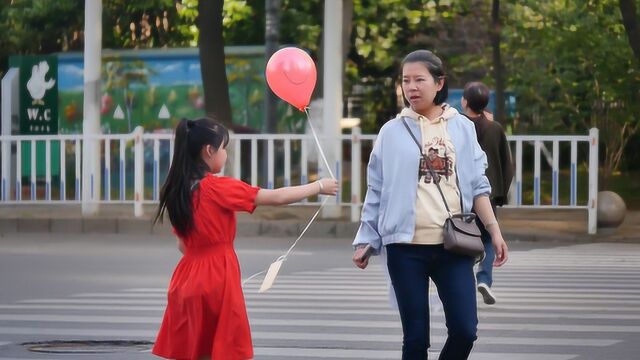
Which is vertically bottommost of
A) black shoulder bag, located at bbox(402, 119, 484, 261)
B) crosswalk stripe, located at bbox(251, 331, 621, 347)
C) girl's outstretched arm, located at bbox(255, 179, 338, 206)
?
crosswalk stripe, located at bbox(251, 331, 621, 347)

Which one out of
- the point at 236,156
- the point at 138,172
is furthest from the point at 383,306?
the point at 138,172

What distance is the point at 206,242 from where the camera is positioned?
6820 millimetres

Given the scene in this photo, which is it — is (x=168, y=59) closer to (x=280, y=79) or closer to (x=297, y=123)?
(x=297, y=123)

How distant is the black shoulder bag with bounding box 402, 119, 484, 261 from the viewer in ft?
22.2

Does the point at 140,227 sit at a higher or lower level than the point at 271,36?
lower

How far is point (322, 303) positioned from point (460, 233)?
5.99m

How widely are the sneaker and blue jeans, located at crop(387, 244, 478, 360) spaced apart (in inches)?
204

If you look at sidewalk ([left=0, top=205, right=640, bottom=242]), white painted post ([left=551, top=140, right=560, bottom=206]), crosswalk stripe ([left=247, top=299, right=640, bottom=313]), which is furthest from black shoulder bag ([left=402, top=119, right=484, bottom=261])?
Result: sidewalk ([left=0, top=205, right=640, bottom=242])

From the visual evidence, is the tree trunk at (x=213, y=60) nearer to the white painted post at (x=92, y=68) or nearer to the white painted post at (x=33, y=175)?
the white painted post at (x=92, y=68)

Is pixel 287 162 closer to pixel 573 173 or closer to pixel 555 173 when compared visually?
pixel 555 173

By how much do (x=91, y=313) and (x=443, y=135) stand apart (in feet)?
18.5

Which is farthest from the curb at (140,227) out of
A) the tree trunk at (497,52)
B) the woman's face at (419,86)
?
the woman's face at (419,86)

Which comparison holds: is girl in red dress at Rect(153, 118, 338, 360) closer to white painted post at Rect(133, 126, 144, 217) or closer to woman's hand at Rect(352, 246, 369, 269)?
woman's hand at Rect(352, 246, 369, 269)

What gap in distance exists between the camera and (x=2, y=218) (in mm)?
22156
